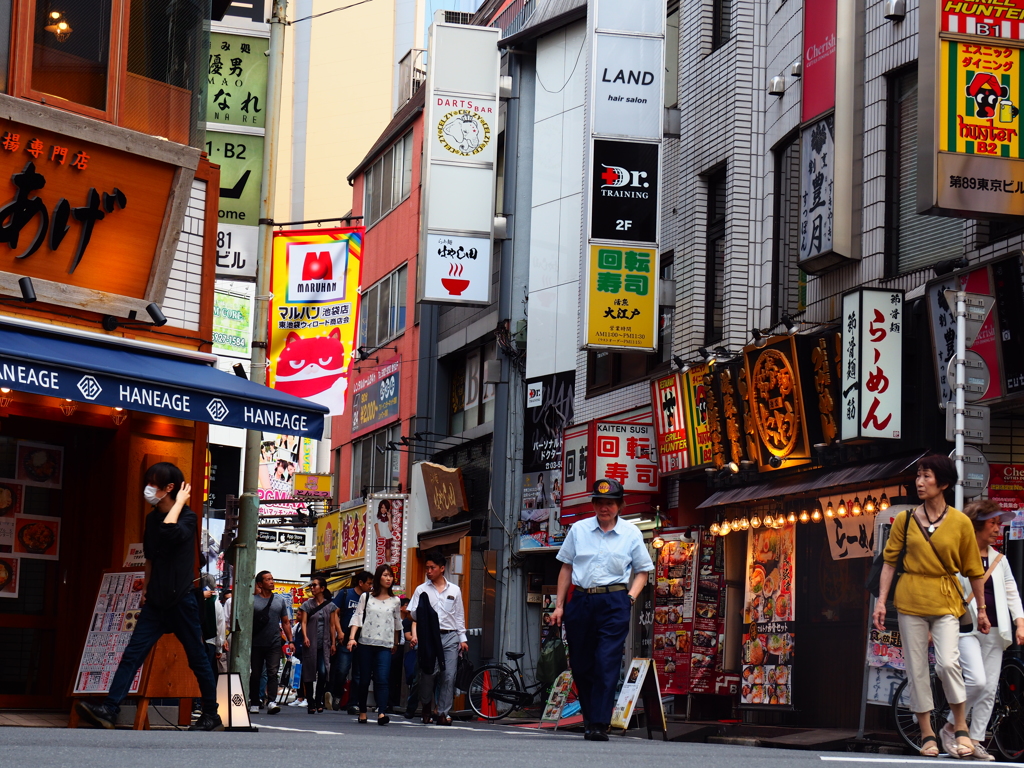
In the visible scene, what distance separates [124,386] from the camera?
1138 cm

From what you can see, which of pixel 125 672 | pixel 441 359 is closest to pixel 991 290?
pixel 125 672

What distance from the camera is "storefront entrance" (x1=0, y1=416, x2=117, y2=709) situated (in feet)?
42.0

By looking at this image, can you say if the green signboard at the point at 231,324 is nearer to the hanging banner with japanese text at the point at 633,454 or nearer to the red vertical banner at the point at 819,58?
the hanging banner with japanese text at the point at 633,454

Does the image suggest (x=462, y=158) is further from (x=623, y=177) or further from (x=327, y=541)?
(x=327, y=541)

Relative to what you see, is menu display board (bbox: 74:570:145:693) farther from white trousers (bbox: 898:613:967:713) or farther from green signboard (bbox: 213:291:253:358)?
green signboard (bbox: 213:291:253:358)

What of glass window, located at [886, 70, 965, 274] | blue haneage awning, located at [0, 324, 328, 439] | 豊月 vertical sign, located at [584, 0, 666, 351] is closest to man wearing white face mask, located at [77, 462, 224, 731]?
blue haneage awning, located at [0, 324, 328, 439]

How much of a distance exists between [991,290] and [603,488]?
477 cm

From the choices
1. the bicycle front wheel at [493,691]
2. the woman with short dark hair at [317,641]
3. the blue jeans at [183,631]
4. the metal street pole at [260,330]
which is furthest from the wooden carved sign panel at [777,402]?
the blue jeans at [183,631]

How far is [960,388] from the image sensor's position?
44.2ft

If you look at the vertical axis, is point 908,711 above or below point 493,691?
above

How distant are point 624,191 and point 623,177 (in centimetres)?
21

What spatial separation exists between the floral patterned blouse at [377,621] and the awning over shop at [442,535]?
13.5m

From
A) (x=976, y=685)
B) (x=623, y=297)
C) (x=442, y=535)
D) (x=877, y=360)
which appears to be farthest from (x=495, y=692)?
(x=976, y=685)

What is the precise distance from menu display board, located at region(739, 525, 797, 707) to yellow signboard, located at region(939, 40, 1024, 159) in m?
6.17
